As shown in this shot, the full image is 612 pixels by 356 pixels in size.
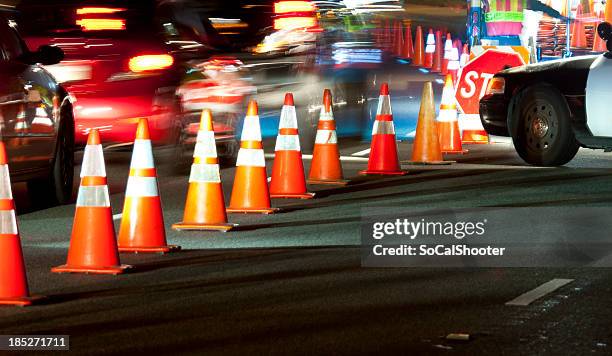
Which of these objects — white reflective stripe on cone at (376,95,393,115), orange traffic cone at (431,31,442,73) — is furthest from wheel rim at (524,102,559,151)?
orange traffic cone at (431,31,442,73)

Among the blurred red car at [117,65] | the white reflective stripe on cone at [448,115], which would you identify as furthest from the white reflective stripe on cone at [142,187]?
the white reflective stripe on cone at [448,115]

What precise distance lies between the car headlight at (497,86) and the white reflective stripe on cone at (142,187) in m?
7.35

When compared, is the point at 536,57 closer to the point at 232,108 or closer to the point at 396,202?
the point at 232,108

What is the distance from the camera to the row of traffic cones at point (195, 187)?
29.3 ft

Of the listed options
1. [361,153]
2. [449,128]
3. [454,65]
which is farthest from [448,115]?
[454,65]

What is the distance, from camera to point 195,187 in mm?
11953

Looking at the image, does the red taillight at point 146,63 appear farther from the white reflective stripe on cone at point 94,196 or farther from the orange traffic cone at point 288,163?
the white reflective stripe on cone at point 94,196

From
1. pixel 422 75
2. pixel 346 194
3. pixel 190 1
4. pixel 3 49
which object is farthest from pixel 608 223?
pixel 422 75

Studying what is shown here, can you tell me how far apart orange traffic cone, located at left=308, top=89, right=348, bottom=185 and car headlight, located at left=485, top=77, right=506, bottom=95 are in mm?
2715

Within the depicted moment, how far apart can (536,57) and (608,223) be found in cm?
1321

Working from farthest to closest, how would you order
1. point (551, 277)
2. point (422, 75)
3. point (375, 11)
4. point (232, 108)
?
1. point (375, 11)
2. point (422, 75)
3. point (232, 108)
4. point (551, 277)

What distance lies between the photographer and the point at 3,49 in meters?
13.1

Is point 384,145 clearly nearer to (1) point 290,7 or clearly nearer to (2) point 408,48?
(1) point 290,7

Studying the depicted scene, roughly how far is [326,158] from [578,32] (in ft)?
42.5
